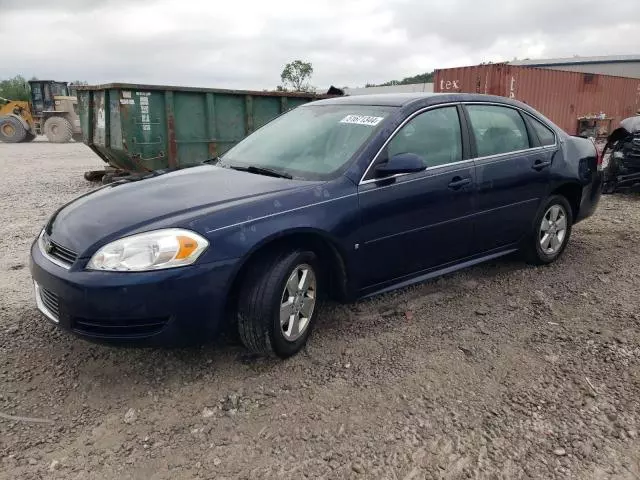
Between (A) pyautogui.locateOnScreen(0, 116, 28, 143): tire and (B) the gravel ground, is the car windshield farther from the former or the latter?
(A) pyautogui.locateOnScreen(0, 116, 28, 143): tire

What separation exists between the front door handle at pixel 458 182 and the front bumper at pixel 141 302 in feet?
5.95

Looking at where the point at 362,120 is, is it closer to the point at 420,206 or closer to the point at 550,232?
the point at 420,206

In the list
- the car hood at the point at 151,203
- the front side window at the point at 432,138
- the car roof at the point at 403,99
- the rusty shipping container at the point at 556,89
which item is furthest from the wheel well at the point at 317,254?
the rusty shipping container at the point at 556,89

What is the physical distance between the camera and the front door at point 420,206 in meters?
3.40

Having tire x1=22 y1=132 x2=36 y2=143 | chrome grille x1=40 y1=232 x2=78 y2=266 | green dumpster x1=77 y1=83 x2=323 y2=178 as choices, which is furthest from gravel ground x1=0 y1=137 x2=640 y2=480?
tire x1=22 y1=132 x2=36 y2=143

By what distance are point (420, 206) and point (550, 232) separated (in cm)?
187

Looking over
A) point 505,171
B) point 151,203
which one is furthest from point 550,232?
point 151,203

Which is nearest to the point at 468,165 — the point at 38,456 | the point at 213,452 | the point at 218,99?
the point at 213,452

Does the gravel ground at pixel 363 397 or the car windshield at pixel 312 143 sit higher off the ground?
the car windshield at pixel 312 143

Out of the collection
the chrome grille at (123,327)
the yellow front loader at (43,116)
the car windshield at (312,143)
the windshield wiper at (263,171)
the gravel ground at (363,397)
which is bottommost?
the gravel ground at (363,397)

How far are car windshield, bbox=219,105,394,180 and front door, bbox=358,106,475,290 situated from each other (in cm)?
21

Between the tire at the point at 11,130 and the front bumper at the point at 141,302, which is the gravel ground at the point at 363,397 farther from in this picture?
the tire at the point at 11,130

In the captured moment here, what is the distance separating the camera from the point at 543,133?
471cm

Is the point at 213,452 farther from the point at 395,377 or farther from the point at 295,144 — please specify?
the point at 295,144
